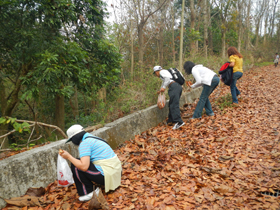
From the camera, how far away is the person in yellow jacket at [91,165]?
9.40 feet

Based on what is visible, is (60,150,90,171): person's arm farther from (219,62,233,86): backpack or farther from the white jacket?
(219,62,233,86): backpack

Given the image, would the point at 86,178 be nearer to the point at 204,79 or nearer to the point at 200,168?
the point at 200,168

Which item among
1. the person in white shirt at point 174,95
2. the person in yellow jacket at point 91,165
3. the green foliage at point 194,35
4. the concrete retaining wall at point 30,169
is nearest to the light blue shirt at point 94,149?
the person in yellow jacket at point 91,165

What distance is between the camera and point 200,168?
11.7 ft

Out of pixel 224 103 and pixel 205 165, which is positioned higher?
pixel 224 103

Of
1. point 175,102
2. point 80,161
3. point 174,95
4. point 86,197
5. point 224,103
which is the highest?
point 174,95

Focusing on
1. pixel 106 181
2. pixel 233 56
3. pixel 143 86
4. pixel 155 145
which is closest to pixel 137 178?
pixel 106 181

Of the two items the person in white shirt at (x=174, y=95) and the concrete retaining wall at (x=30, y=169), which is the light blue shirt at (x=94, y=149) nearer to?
the concrete retaining wall at (x=30, y=169)

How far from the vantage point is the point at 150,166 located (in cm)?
382

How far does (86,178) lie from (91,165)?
223 millimetres

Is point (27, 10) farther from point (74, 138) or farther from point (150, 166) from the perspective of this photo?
point (150, 166)

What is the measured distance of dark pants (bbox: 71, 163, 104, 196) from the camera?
2.88 metres

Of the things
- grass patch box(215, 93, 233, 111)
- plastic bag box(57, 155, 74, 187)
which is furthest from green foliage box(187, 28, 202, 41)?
plastic bag box(57, 155, 74, 187)

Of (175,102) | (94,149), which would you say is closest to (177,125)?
(175,102)
